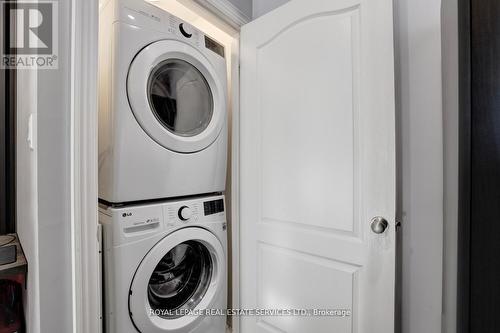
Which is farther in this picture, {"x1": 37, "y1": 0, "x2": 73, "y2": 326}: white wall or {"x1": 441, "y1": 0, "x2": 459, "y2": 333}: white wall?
{"x1": 441, "y1": 0, "x2": 459, "y2": 333}: white wall

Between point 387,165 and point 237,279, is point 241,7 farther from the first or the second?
point 237,279

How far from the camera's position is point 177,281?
4.24 ft

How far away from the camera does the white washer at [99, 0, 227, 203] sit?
3.17 feet

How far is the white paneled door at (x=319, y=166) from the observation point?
947 millimetres

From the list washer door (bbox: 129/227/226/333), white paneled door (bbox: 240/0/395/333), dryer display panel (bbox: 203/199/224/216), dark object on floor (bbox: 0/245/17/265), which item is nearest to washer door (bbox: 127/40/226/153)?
white paneled door (bbox: 240/0/395/333)

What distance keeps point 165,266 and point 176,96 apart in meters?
0.88

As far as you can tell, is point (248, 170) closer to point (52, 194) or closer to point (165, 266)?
point (165, 266)

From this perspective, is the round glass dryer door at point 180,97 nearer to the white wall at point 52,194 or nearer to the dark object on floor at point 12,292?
the white wall at point 52,194

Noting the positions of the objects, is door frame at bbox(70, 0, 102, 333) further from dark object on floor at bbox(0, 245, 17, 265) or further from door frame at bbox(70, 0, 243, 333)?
dark object on floor at bbox(0, 245, 17, 265)

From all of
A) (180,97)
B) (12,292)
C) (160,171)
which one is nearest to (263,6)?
(180,97)

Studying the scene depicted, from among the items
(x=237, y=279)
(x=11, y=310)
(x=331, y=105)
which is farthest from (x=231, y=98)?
(x=11, y=310)

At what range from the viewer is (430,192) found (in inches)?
38.7

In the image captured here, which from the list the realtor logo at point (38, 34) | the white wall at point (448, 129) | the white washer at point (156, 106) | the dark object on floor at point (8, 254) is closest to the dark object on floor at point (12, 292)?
the dark object on floor at point (8, 254)

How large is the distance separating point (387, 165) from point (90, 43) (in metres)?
1.10
